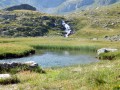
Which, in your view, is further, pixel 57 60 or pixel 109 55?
pixel 57 60

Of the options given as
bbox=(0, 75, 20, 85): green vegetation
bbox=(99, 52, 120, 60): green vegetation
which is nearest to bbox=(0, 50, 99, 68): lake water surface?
bbox=(99, 52, 120, 60): green vegetation

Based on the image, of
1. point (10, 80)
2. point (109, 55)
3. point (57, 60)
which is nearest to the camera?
point (10, 80)

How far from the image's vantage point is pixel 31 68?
1412 inches

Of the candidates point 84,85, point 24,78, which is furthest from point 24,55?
point 84,85

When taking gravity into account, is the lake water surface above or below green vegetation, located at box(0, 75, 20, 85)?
below

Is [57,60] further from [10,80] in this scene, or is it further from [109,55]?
[10,80]

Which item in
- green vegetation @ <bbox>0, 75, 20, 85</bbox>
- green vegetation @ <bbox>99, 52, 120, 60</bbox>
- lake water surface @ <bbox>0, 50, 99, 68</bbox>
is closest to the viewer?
green vegetation @ <bbox>0, 75, 20, 85</bbox>

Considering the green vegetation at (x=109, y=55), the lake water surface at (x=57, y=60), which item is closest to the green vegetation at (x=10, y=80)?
the lake water surface at (x=57, y=60)

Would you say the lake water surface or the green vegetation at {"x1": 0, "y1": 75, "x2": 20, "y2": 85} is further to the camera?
the lake water surface

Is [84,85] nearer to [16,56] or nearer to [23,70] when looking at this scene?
[23,70]

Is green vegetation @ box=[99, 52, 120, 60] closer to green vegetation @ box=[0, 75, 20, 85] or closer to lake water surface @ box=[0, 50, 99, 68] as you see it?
lake water surface @ box=[0, 50, 99, 68]

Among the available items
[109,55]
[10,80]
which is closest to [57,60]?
[109,55]

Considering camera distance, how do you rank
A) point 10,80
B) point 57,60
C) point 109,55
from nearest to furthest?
point 10,80 → point 109,55 → point 57,60

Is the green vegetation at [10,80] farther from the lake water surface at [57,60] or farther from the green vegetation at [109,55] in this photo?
the green vegetation at [109,55]
